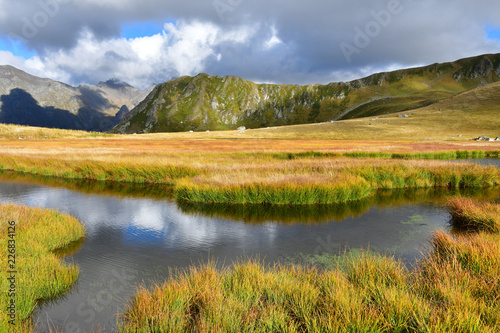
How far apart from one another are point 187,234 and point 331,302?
319 inches

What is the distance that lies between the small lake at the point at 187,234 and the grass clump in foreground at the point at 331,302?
1692 millimetres

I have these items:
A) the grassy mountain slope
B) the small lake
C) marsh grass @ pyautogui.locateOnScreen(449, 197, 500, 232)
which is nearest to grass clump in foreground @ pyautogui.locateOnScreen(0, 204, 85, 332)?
the small lake

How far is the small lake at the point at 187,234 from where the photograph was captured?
7570mm

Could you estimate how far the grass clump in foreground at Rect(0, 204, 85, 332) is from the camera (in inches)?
252

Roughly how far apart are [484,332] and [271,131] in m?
124

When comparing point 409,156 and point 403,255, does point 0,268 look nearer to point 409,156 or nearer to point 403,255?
point 403,255

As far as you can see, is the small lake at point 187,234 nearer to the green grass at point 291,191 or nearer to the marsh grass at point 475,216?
the marsh grass at point 475,216

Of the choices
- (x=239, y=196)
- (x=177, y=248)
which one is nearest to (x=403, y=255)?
(x=177, y=248)

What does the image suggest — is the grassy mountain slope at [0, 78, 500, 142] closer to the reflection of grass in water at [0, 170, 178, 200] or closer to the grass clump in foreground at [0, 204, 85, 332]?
the reflection of grass in water at [0, 170, 178, 200]

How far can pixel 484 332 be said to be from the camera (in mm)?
4535

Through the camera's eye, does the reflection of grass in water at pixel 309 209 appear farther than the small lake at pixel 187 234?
Yes

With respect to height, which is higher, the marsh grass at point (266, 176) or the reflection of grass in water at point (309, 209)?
the marsh grass at point (266, 176)

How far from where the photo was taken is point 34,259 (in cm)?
853

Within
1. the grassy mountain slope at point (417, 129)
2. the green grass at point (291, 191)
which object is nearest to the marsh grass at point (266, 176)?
the green grass at point (291, 191)
